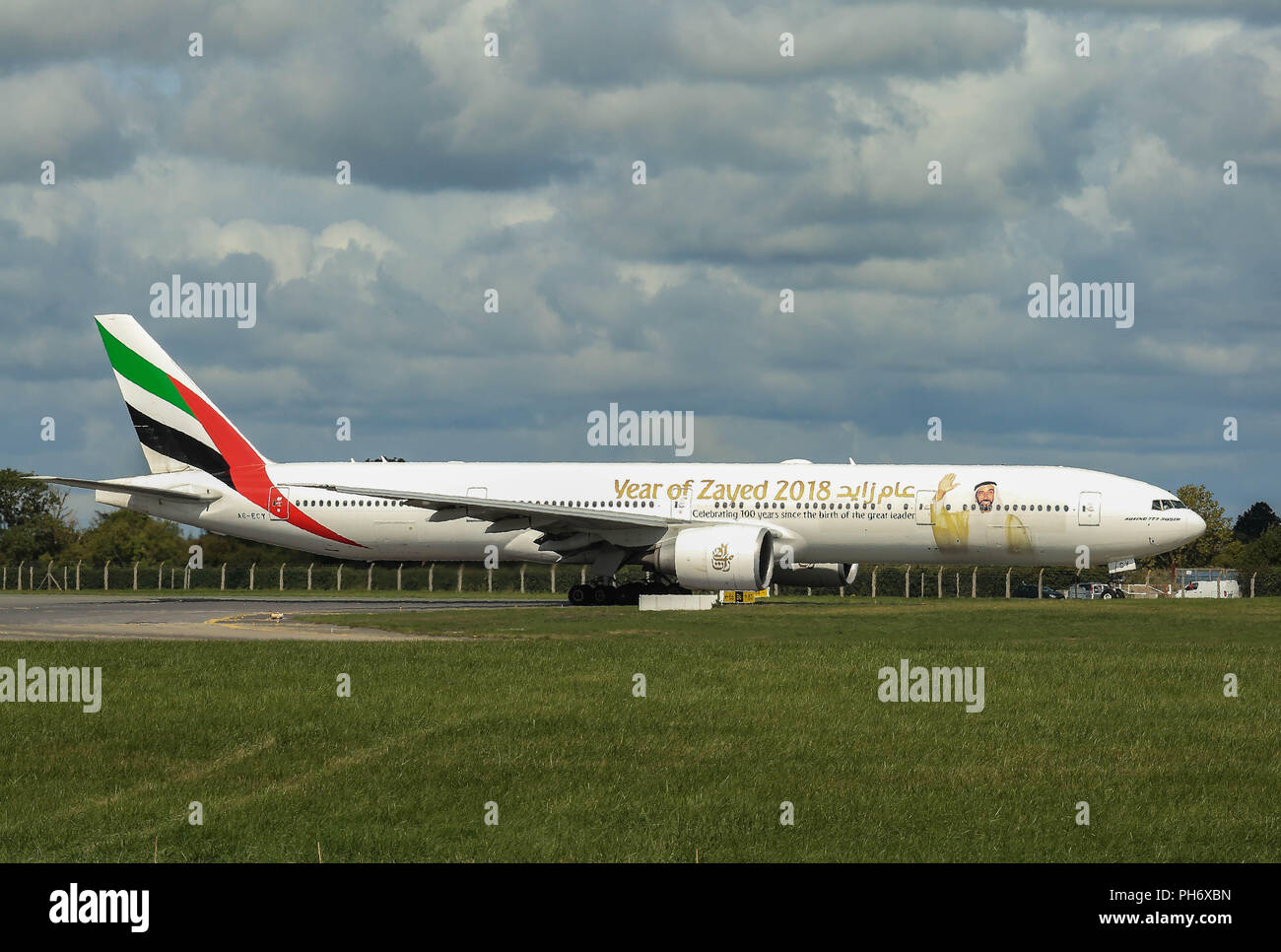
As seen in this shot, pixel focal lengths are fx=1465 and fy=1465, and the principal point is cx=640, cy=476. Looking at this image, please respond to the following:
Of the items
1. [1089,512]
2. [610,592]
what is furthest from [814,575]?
[1089,512]

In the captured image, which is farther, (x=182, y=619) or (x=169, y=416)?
(x=169, y=416)

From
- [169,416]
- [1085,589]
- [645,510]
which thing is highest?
[169,416]

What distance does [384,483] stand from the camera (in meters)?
47.2

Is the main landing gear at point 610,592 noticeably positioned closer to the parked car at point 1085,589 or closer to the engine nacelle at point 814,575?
the engine nacelle at point 814,575

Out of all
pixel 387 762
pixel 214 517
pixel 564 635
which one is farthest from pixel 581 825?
pixel 214 517

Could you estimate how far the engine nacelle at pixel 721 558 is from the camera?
40.2m

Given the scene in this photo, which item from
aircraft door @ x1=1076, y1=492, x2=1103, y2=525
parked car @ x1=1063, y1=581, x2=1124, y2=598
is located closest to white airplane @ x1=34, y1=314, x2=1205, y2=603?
aircraft door @ x1=1076, y1=492, x2=1103, y2=525

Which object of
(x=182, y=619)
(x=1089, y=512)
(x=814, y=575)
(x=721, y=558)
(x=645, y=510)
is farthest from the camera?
(x=814, y=575)

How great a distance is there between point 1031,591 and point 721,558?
114 feet

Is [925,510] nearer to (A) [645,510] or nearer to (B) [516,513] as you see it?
(A) [645,510]

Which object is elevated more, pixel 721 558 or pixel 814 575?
pixel 721 558

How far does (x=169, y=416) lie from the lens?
48.7 m

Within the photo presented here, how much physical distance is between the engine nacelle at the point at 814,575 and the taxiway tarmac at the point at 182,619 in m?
7.49

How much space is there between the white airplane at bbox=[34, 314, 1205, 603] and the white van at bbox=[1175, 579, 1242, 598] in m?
19.6
